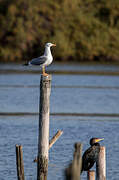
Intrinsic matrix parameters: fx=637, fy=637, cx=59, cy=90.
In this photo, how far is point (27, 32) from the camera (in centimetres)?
6197

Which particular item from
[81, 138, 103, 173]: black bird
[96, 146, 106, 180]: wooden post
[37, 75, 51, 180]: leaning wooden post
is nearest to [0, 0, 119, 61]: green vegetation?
[37, 75, 51, 180]: leaning wooden post

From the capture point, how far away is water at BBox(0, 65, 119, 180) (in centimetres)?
1465

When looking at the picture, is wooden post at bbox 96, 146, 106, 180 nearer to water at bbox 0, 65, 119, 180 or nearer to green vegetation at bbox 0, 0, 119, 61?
water at bbox 0, 65, 119, 180

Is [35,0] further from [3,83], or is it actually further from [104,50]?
[3,83]

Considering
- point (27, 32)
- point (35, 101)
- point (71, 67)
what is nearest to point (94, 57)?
point (27, 32)

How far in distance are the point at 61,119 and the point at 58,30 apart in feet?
135

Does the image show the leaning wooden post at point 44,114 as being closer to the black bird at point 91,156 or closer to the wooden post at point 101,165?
the black bird at point 91,156

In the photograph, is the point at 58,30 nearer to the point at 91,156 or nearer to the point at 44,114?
the point at 44,114

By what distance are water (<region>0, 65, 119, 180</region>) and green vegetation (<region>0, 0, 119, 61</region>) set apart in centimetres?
2062

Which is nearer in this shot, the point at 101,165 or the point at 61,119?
the point at 101,165

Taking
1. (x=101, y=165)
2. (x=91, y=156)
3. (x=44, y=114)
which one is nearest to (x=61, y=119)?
(x=44, y=114)

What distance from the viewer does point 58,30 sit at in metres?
62.6

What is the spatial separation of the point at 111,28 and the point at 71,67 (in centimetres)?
1508

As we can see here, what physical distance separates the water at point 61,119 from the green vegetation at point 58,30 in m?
20.6
